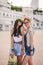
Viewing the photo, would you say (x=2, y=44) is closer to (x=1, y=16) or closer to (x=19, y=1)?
(x=1, y=16)

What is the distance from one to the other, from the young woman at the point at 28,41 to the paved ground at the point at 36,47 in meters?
0.06

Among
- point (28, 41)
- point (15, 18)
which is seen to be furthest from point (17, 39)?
point (15, 18)

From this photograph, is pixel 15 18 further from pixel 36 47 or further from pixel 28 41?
pixel 36 47

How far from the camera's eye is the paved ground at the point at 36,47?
6.19 feet

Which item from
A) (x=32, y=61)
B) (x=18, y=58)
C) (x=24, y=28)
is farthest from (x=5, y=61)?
(x=24, y=28)

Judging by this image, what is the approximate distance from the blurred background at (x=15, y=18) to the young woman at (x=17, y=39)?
0.04 meters

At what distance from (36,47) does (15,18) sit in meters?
0.40

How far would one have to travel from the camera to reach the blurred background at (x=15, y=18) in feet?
6.16

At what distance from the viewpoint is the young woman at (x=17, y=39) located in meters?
1.87

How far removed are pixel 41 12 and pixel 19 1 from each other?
0.93 feet

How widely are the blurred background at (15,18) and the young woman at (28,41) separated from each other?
55mm

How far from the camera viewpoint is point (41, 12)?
6.49ft

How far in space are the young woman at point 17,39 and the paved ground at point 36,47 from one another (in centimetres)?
6

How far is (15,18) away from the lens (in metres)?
1.89
